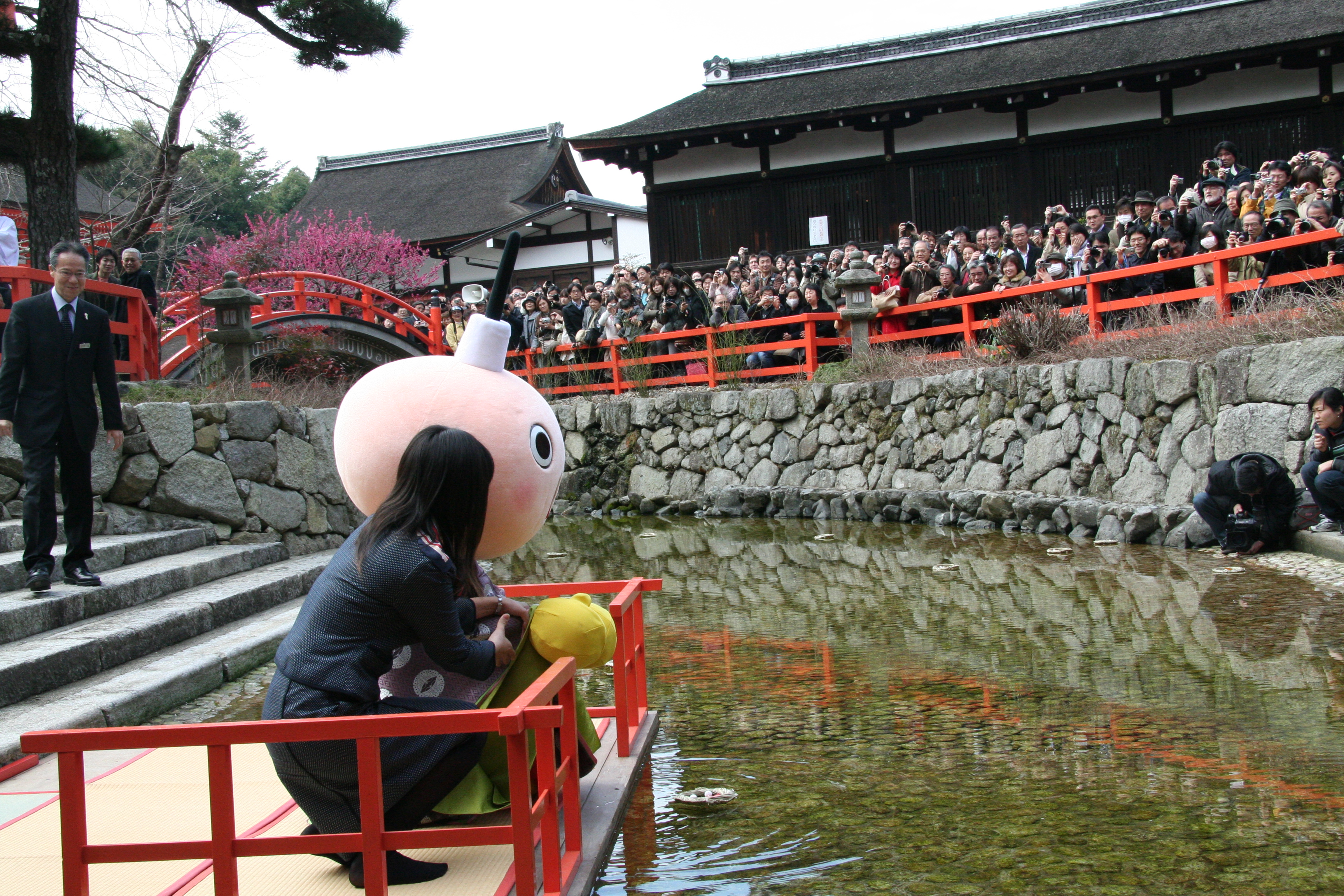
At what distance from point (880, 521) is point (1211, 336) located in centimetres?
390

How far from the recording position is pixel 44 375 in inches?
225

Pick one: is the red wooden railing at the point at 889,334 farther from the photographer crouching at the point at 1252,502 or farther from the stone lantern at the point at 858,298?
the photographer crouching at the point at 1252,502

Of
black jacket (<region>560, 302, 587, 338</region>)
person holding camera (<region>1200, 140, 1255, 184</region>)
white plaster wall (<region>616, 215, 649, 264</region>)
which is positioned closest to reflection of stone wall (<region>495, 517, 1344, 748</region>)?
person holding camera (<region>1200, 140, 1255, 184</region>)

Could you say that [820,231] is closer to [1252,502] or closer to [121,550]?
[1252,502]

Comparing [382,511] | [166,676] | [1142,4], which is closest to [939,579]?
[166,676]

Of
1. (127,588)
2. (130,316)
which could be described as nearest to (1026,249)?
(130,316)

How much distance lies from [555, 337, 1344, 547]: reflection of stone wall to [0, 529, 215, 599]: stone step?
6.92 meters

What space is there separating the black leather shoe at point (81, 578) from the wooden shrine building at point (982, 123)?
42.7 ft

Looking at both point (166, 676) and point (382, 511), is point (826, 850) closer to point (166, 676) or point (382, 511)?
point (382, 511)

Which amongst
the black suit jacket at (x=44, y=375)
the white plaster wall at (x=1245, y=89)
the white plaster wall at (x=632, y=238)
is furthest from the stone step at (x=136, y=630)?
the white plaster wall at (x=632, y=238)

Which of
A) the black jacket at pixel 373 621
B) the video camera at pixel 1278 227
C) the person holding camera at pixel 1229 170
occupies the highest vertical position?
the person holding camera at pixel 1229 170

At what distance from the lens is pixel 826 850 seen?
10.1ft

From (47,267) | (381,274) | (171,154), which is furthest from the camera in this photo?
(381,274)

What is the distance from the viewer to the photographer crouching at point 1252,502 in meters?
7.22
